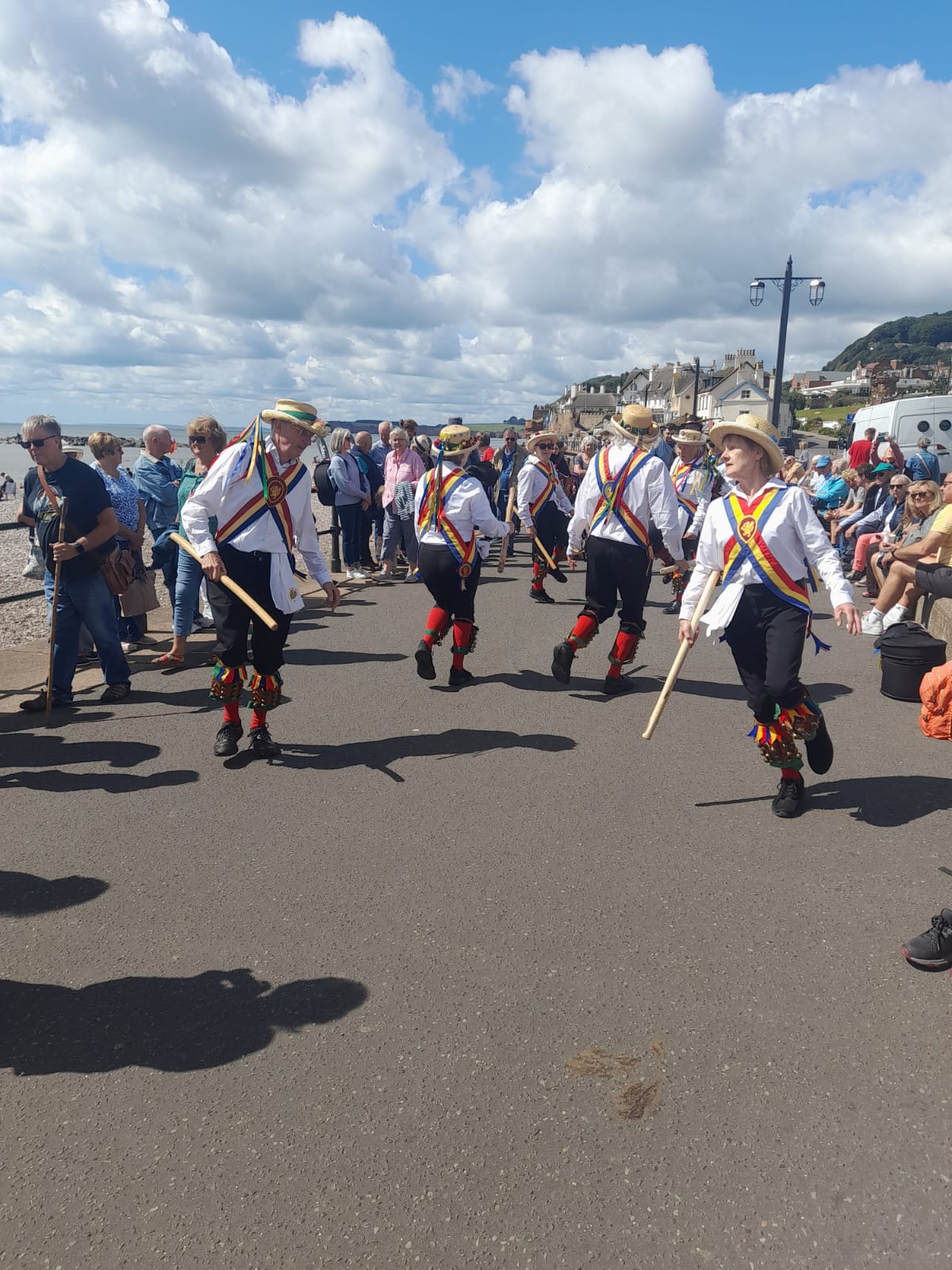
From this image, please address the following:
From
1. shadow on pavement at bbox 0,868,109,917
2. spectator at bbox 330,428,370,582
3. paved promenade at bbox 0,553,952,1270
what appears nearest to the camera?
paved promenade at bbox 0,553,952,1270

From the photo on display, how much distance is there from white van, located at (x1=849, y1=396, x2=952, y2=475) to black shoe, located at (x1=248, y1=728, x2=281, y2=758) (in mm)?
16451

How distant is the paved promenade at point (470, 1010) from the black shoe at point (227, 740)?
0.09 m

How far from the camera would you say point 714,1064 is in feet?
8.60

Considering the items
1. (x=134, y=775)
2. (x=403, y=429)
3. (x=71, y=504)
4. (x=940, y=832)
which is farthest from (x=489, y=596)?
(x=940, y=832)

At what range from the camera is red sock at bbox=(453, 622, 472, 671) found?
692 centimetres

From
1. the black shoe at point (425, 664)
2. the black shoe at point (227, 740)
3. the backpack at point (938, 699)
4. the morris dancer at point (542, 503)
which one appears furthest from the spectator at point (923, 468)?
the black shoe at point (227, 740)

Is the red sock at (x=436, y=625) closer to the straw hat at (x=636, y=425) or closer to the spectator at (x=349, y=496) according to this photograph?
the straw hat at (x=636, y=425)

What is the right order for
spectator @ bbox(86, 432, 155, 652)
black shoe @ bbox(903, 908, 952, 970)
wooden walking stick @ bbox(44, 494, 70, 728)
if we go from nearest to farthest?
black shoe @ bbox(903, 908, 952, 970), wooden walking stick @ bbox(44, 494, 70, 728), spectator @ bbox(86, 432, 155, 652)

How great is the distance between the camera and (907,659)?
6.46 meters

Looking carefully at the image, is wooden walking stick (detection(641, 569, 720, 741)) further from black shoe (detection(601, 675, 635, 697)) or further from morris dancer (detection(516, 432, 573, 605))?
morris dancer (detection(516, 432, 573, 605))

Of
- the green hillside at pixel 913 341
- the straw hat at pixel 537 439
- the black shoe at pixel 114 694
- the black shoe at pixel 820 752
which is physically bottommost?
the black shoe at pixel 114 694

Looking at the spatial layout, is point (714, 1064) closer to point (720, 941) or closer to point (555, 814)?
point (720, 941)

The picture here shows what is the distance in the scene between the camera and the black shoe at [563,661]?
262 inches

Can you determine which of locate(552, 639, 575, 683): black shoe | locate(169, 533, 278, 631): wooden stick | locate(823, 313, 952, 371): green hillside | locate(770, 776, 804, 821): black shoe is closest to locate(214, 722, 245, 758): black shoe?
locate(169, 533, 278, 631): wooden stick
